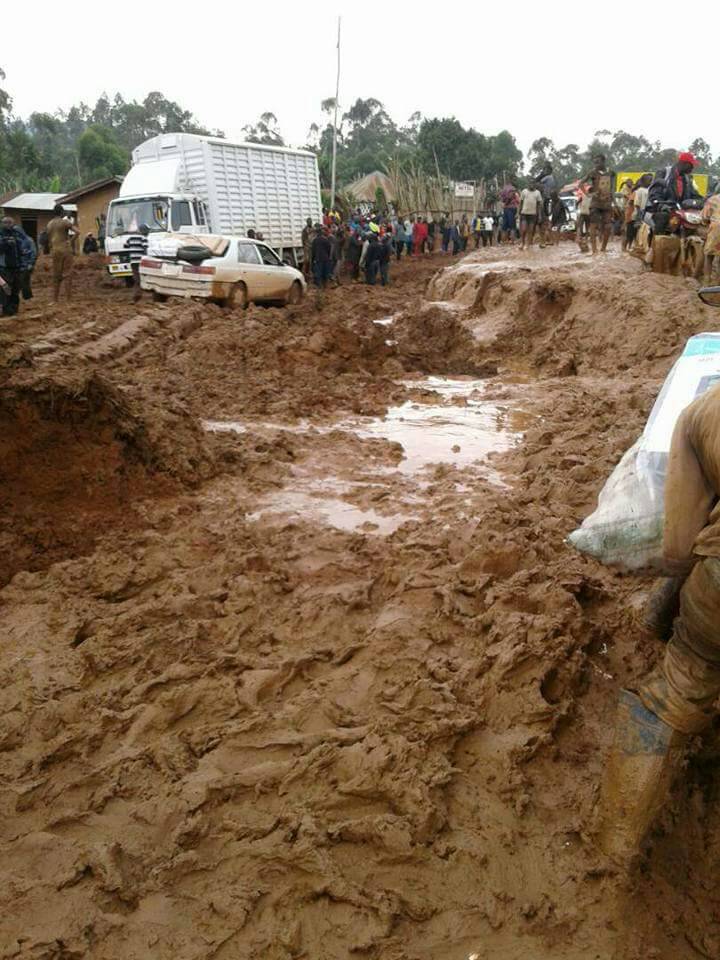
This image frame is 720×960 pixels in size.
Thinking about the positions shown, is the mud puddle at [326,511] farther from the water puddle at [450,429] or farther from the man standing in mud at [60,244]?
the man standing in mud at [60,244]

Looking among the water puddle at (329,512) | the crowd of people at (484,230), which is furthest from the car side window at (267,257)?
the water puddle at (329,512)

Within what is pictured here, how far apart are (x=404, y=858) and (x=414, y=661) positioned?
3.28 feet

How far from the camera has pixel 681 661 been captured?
2180mm

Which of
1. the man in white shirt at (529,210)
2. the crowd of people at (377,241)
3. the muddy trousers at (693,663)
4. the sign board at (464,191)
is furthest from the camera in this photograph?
the sign board at (464,191)

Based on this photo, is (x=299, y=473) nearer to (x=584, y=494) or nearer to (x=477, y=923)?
(x=584, y=494)

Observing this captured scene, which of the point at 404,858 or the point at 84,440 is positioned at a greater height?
Result: the point at 84,440

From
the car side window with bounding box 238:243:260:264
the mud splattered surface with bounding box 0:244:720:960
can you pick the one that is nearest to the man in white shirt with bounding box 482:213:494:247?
the car side window with bounding box 238:243:260:264

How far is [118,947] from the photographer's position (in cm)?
210

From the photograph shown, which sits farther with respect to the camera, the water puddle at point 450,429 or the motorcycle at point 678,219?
the motorcycle at point 678,219

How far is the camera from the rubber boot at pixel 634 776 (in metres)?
2.27

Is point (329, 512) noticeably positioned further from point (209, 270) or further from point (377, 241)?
point (377, 241)

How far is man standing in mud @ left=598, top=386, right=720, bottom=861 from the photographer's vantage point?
2.08 metres

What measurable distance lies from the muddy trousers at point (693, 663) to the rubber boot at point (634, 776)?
6 cm

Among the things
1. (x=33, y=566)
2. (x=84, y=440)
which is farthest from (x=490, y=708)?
(x=84, y=440)
